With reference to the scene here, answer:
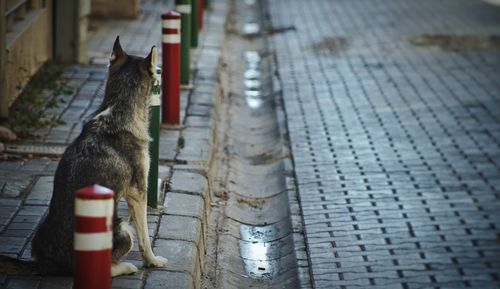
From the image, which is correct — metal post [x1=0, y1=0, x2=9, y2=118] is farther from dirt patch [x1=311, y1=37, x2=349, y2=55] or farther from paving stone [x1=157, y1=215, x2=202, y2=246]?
dirt patch [x1=311, y1=37, x2=349, y2=55]

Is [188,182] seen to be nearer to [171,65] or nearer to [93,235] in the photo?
[171,65]

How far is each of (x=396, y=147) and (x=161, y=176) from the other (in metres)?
2.84

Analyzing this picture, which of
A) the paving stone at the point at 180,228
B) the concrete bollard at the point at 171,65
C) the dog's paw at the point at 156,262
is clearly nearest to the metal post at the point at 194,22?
the concrete bollard at the point at 171,65

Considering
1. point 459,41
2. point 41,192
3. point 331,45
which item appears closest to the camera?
point 41,192

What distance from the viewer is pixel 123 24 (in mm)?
15055

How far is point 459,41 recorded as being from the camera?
15.9 m

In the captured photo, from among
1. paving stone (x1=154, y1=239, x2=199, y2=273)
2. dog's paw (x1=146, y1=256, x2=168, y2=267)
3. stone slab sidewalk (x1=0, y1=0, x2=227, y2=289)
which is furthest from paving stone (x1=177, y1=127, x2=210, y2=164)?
dog's paw (x1=146, y1=256, x2=168, y2=267)

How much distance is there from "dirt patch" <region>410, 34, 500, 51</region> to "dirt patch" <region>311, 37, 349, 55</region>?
112cm

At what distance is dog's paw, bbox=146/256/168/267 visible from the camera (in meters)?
5.99

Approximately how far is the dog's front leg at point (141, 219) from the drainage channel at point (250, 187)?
78cm

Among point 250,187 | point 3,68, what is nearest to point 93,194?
point 250,187

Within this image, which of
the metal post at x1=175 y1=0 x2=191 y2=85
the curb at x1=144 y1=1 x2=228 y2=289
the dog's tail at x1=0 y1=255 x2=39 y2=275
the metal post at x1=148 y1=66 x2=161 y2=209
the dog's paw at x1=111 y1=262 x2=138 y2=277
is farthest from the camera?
the metal post at x1=175 y1=0 x2=191 y2=85

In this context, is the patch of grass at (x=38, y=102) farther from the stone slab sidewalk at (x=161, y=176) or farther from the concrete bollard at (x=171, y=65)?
the concrete bollard at (x=171, y=65)

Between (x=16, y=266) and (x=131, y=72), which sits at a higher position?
(x=131, y=72)
